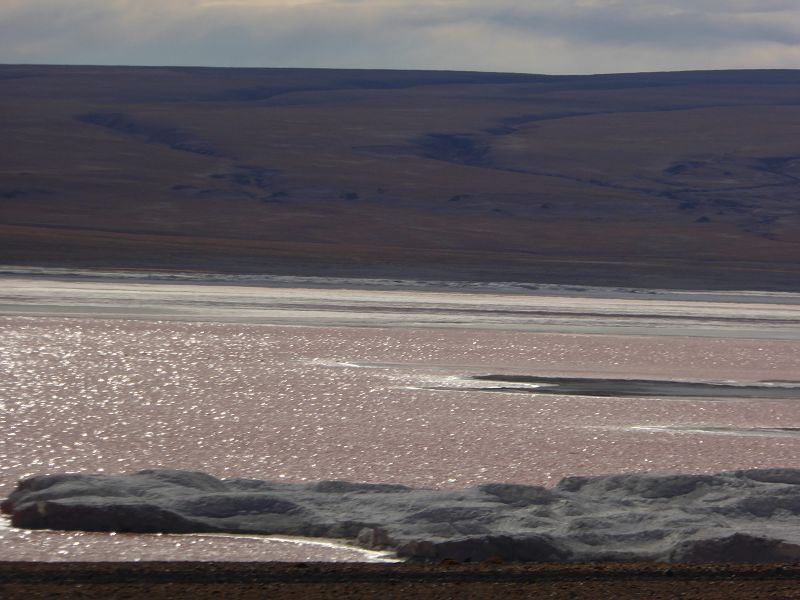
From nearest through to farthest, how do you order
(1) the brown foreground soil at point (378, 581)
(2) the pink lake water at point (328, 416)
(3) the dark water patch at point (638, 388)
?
(1) the brown foreground soil at point (378, 581) → (2) the pink lake water at point (328, 416) → (3) the dark water patch at point (638, 388)

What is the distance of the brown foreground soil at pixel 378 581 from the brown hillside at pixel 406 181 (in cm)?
2672

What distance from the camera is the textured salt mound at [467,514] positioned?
6824 millimetres

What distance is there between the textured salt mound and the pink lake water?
0.22m

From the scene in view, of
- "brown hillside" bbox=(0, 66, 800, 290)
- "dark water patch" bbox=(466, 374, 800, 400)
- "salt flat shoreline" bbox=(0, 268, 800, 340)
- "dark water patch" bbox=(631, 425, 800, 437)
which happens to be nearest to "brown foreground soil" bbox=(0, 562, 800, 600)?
"dark water patch" bbox=(631, 425, 800, 437)

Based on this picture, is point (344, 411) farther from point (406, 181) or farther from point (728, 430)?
point (406, 181)

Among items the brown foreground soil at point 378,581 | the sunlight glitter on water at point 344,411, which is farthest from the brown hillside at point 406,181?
the brown foreground soil at point 378,581

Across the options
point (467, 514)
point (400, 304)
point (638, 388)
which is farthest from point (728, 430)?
point (400, 304)

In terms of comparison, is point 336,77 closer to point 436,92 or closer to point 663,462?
point 436,92

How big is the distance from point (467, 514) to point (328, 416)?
4063mm

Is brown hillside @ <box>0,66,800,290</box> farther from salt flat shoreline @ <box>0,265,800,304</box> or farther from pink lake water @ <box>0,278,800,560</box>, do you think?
pink lake water @ <box>0,278,800,560</box>

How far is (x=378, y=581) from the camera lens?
5.82 meters

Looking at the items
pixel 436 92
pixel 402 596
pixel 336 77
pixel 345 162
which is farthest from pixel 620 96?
pixel 402 596

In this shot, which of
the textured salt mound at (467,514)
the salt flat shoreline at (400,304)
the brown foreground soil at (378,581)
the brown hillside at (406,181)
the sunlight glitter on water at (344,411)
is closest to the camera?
the brown foreground soil at (378,581)

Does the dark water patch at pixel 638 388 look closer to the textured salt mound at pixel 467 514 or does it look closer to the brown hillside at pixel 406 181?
the textured salt mound at pixel 467 514
